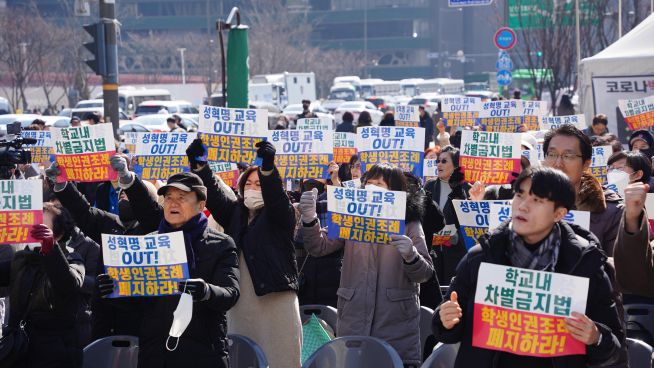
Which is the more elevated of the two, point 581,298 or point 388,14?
point 388,14

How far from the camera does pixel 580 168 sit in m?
5.78

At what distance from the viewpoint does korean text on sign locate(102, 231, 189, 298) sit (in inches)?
203

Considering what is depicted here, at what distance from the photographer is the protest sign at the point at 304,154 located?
32.2 ft

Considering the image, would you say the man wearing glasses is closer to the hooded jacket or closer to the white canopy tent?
the hooded jacket

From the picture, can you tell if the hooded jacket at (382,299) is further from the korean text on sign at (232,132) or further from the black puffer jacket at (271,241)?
the korean text on sign at (232,132)

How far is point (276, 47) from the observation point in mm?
68812

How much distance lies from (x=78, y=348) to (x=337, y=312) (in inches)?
58.5

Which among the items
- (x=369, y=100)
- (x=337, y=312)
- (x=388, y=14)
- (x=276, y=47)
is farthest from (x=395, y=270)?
(x=388, y=14)

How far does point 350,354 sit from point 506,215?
1.10m

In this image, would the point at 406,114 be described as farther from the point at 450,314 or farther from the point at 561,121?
the point at 450,314

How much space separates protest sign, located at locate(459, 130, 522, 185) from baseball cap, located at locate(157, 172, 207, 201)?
3.61 metres

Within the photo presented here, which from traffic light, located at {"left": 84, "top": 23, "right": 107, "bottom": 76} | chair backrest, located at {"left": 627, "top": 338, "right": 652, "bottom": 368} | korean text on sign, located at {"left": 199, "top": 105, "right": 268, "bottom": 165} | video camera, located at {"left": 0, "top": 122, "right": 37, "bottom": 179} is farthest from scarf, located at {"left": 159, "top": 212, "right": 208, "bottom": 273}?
traffic light, located at {"left": 84, "top": 23, "right": 107, "bottom": 76}

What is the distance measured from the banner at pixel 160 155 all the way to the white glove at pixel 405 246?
402 centimetres

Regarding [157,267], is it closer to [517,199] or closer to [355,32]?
[517,199]
